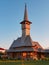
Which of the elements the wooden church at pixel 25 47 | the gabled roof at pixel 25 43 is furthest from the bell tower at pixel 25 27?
the gabled roof at pixel 25 43

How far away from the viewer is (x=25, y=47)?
49406mm

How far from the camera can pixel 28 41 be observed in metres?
50.4

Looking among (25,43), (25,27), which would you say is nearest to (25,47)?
(25,43)

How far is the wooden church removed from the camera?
4766 centimetres

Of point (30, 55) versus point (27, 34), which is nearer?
point (30, 55)

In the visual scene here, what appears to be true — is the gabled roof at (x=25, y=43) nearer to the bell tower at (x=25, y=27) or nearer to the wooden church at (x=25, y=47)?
the wooden church at (x=25, y=47)

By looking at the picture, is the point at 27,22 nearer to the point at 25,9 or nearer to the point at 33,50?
the point at 25,9

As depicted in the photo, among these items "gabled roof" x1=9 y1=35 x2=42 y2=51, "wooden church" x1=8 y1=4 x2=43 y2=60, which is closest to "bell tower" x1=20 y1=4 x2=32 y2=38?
"wooden church" x1=8 y1=4 x2=43 y2=60

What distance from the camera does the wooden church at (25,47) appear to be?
47656 millimetres

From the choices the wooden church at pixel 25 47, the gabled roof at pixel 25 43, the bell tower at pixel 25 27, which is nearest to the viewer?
the wooden church at pixel 25 47

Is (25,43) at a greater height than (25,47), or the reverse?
(25,43)

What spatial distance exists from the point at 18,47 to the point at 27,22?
860cm

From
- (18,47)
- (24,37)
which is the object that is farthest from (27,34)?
(18,47)

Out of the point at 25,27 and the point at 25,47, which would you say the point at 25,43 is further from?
the point at 25,27
